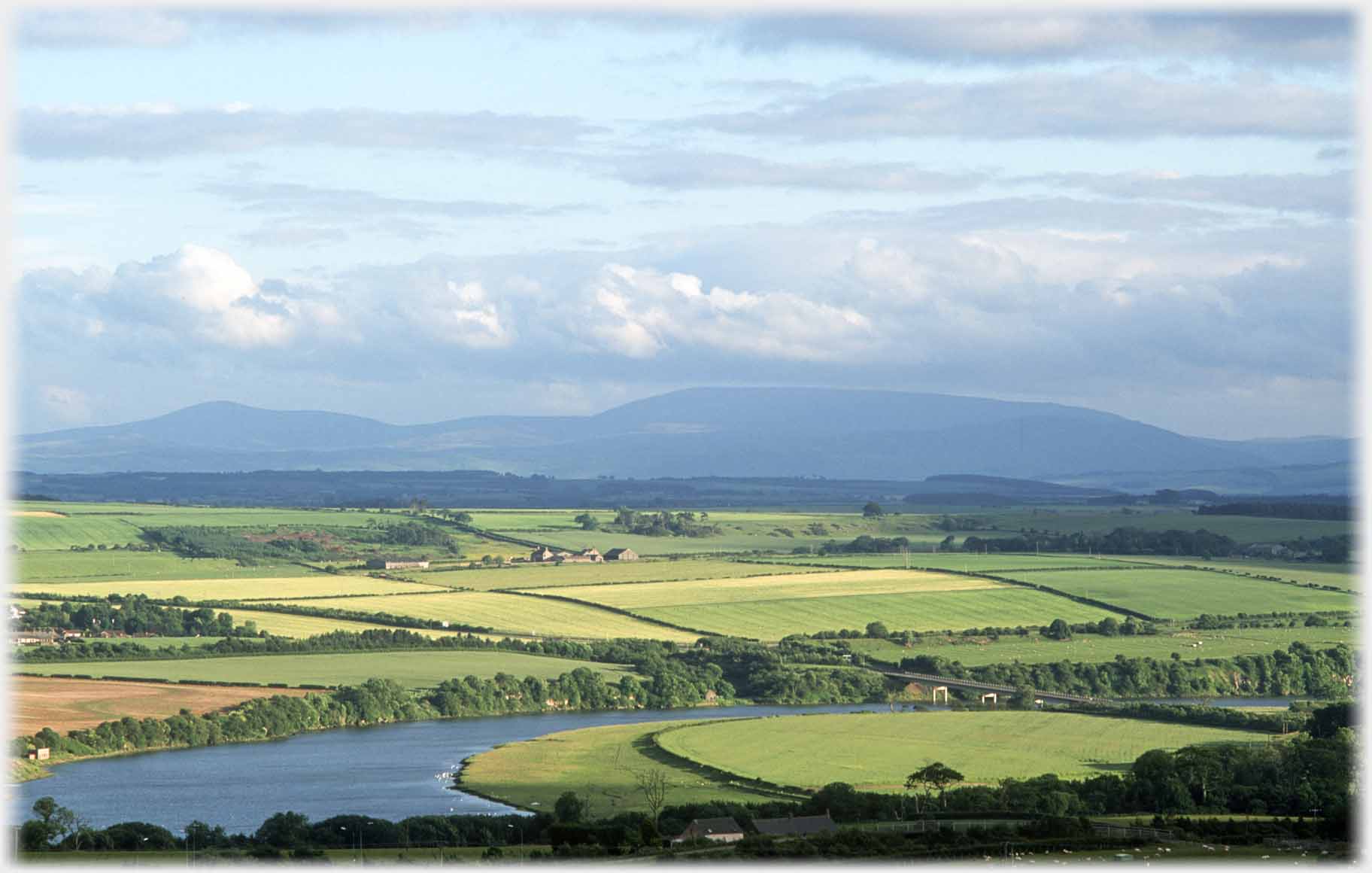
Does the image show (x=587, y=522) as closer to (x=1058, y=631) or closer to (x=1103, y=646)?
(x=1058, y=631)

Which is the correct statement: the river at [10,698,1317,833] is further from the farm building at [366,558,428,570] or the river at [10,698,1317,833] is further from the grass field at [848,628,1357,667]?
the farm building at [366,558,428,570]

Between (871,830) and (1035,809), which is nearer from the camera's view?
(871,830)

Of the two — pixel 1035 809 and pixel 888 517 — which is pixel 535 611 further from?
pixel 888 517

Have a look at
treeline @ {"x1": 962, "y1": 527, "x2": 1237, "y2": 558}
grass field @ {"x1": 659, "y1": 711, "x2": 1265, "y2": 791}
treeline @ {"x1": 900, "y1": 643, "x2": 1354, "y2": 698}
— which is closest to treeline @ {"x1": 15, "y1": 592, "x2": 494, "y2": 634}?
treeline @ {"x1": 900, "y1": 643, "x2": 1354, "y2": 698}

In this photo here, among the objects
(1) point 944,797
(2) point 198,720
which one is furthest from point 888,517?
(1) point 944,797

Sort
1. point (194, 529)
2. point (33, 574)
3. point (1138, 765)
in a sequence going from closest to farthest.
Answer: point (1138, 765) → point (33, 574) → point (194, 529)

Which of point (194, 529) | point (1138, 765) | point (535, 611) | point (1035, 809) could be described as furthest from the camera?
point (194, 529)
